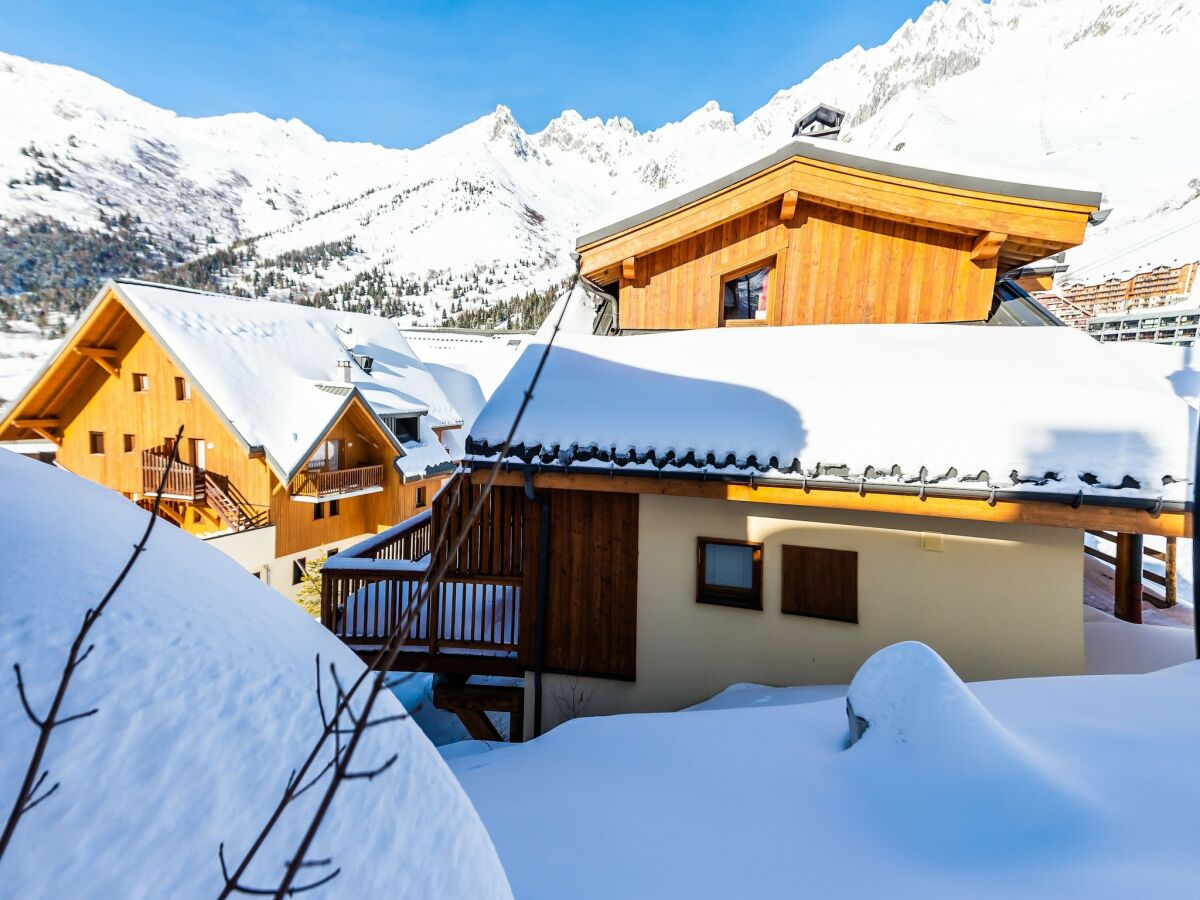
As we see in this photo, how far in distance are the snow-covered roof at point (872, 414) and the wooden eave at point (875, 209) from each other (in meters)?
0.92

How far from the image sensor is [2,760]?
0.98m

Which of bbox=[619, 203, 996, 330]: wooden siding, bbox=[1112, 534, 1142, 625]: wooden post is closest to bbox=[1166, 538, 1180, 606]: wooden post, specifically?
bbox=[1112, 534, 1142, 625]: wooden post

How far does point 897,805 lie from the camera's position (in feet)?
6.94

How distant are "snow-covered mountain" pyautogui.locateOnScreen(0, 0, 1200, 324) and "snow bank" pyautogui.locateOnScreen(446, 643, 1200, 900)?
5.32 meters

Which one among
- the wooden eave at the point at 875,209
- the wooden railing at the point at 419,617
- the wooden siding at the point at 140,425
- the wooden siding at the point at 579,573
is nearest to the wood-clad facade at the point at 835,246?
the wooden eave at the point at 875,209

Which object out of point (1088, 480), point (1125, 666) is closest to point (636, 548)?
point (1088, 480)

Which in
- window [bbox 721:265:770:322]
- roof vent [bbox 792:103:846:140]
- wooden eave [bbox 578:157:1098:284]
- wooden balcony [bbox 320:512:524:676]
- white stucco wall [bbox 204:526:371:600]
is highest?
roof vent [bbox 792:103:846:140]

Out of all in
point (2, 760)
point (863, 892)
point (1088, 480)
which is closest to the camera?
point (2, 760)

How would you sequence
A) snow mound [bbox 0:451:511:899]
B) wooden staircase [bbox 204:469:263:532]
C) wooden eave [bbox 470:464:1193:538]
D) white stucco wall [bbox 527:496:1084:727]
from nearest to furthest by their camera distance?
snow mound [bbox 0:451:511:899] < wooden eave [bbox 470:464:1193:538] < white stucco wall [bbox 527:496:1084:727] < wooden staircase [bbox 204:469:263:532]

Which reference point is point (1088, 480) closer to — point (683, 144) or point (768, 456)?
point (768, 456)

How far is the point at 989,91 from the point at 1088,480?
112793mm

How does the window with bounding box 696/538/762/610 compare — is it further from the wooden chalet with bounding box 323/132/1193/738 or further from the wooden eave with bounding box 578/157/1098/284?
the wooden eave with bounding box 578/157/1098/284

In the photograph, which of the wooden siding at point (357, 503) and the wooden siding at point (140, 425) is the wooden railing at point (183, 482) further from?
the wooden siding at point (357, 503)

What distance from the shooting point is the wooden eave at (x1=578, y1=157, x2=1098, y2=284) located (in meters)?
5.25
